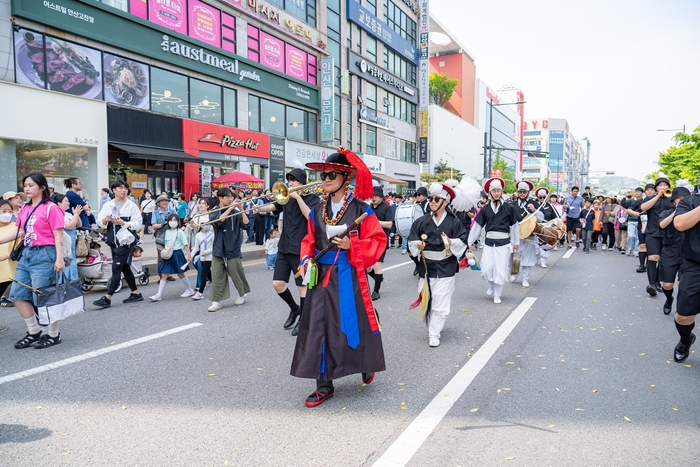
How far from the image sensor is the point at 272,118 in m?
25.5

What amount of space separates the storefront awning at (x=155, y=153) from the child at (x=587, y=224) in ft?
47.8

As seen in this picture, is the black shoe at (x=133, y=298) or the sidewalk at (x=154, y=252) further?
the sidewalk at (x=154, y=252)

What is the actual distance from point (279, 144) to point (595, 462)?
24003 millimetres

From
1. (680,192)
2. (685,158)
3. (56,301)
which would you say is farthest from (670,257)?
(685,158)

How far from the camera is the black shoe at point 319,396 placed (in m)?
3.71

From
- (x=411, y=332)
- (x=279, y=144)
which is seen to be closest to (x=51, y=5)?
(x=279, y=144)

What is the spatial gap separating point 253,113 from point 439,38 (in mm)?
46256

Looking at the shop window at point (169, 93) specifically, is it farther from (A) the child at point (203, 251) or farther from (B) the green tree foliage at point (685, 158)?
(B) the green tree foliage at point (685, 158)

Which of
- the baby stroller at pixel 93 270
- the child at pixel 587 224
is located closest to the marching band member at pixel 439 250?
the baby stroller at pixel 93 270

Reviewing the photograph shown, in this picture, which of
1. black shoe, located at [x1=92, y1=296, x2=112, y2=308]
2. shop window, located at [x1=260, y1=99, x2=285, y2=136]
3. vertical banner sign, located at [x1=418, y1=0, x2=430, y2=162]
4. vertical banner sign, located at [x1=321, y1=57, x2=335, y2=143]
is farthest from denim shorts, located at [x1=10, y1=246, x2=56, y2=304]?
vertical banner sign, located at [x1=418, y1=0, x2=430, y2=162]

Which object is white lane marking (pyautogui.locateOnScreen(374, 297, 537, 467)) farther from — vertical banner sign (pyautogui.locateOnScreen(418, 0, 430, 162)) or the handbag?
vertical banner sign (pyautogui.locateOnScreen(418, 0, 430, 162))

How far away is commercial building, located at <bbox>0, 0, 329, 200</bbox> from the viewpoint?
14.9 meters

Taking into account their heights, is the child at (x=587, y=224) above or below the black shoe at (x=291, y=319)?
above

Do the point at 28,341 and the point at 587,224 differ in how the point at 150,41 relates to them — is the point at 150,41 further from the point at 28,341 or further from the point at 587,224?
the point at 587,224
